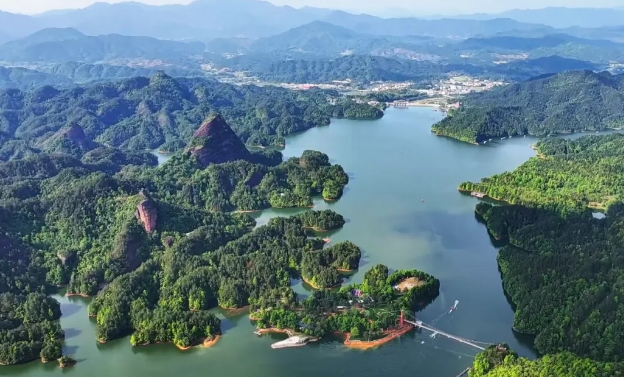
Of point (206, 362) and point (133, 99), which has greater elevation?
point (133, 99)

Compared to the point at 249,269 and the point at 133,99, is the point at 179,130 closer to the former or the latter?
the point at 133,99

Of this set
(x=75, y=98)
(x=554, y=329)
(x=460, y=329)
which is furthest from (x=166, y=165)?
(x=75, y=98)

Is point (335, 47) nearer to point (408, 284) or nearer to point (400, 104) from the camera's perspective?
point (400, 104)

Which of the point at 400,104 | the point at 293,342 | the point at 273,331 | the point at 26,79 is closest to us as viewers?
the point at 293,342

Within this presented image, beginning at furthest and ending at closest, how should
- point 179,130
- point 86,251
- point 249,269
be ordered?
point 179,130
point 86,251
point 249,269

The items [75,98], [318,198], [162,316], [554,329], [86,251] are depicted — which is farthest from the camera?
[75,98]

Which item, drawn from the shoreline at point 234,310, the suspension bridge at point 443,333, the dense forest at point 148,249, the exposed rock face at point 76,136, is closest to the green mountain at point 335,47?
the exposed rock face at point 76,136

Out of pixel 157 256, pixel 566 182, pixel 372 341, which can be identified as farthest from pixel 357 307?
pixel 566 182

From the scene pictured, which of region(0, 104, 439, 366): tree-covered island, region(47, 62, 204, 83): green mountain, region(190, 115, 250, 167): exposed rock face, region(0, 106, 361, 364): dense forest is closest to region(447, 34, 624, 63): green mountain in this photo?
region(47, 62, 204, 83): green mountain
